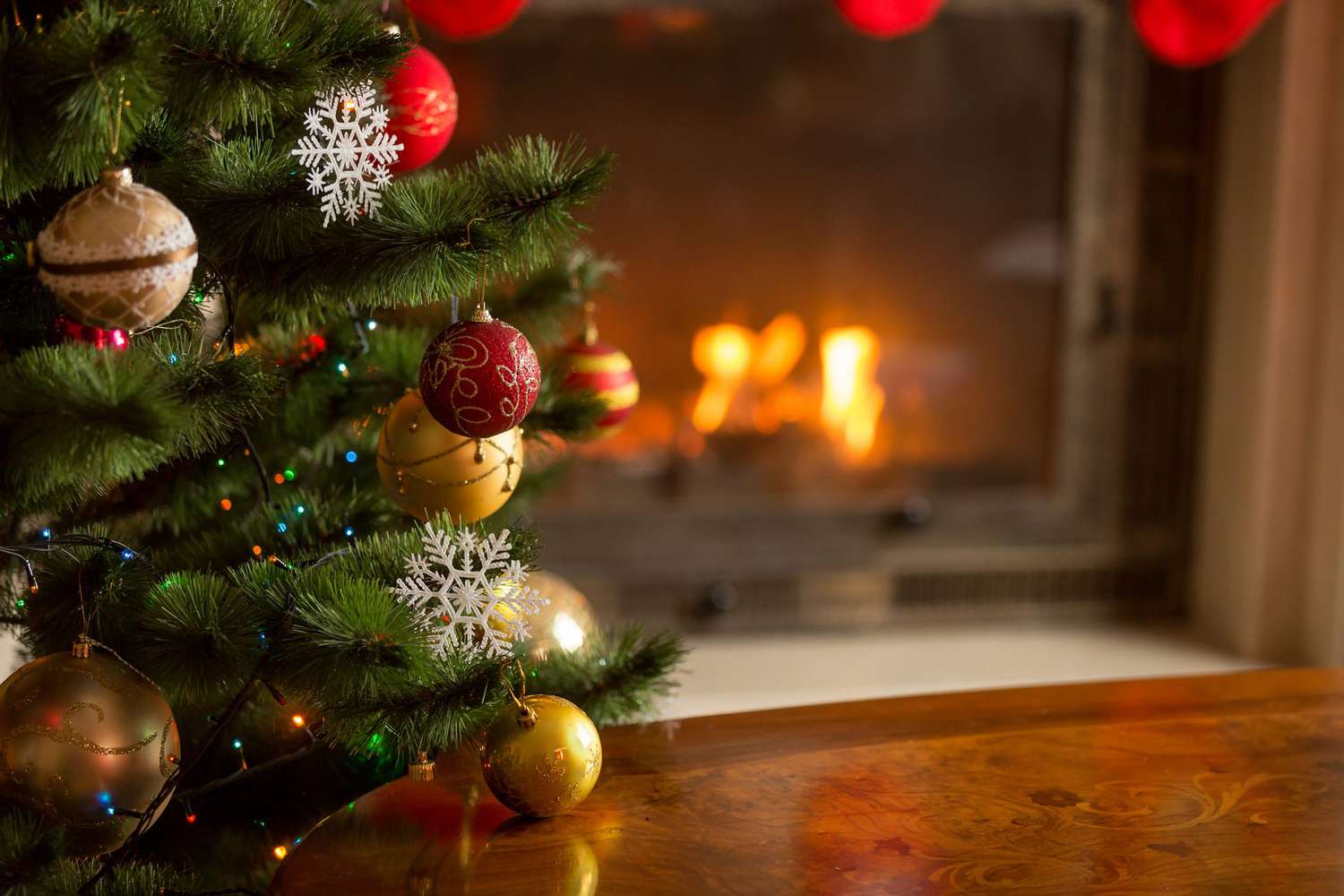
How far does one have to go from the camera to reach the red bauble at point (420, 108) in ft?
3.04

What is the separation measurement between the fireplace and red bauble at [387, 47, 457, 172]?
124cm

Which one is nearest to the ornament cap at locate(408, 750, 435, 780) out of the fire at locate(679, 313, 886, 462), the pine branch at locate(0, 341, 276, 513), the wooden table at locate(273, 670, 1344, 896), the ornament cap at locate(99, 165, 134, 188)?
the wooden table at locate(273, 670, 1344, 896)

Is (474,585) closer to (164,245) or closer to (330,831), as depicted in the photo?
(330,831)

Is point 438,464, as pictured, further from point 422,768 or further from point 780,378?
point 780,378

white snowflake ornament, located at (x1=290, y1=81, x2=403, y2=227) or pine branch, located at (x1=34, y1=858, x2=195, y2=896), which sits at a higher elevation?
white snowflake ornament, located at (x1=290, y1=81, x2=403, y2=227)

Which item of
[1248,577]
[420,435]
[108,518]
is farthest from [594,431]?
[1248,577]

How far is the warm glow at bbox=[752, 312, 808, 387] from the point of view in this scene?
7.56 feet

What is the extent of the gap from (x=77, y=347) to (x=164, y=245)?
0.07 metres

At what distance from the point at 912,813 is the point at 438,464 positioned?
38 centimetres

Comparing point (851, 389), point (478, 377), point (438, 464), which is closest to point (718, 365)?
point (851, 389)

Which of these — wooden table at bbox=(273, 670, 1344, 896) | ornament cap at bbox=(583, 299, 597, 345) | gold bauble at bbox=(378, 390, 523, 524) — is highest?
ornament cap at bbox=(583, 299, 597, 345)

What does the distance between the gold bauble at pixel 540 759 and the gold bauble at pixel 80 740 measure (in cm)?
20

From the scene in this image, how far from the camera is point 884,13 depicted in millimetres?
1817

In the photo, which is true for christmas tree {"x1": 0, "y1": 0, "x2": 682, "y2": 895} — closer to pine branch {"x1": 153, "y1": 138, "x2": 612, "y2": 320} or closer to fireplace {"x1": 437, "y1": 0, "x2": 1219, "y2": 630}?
pine branch {"x1": 153, "y1": 138, "x2": 612, "y2": 320}
